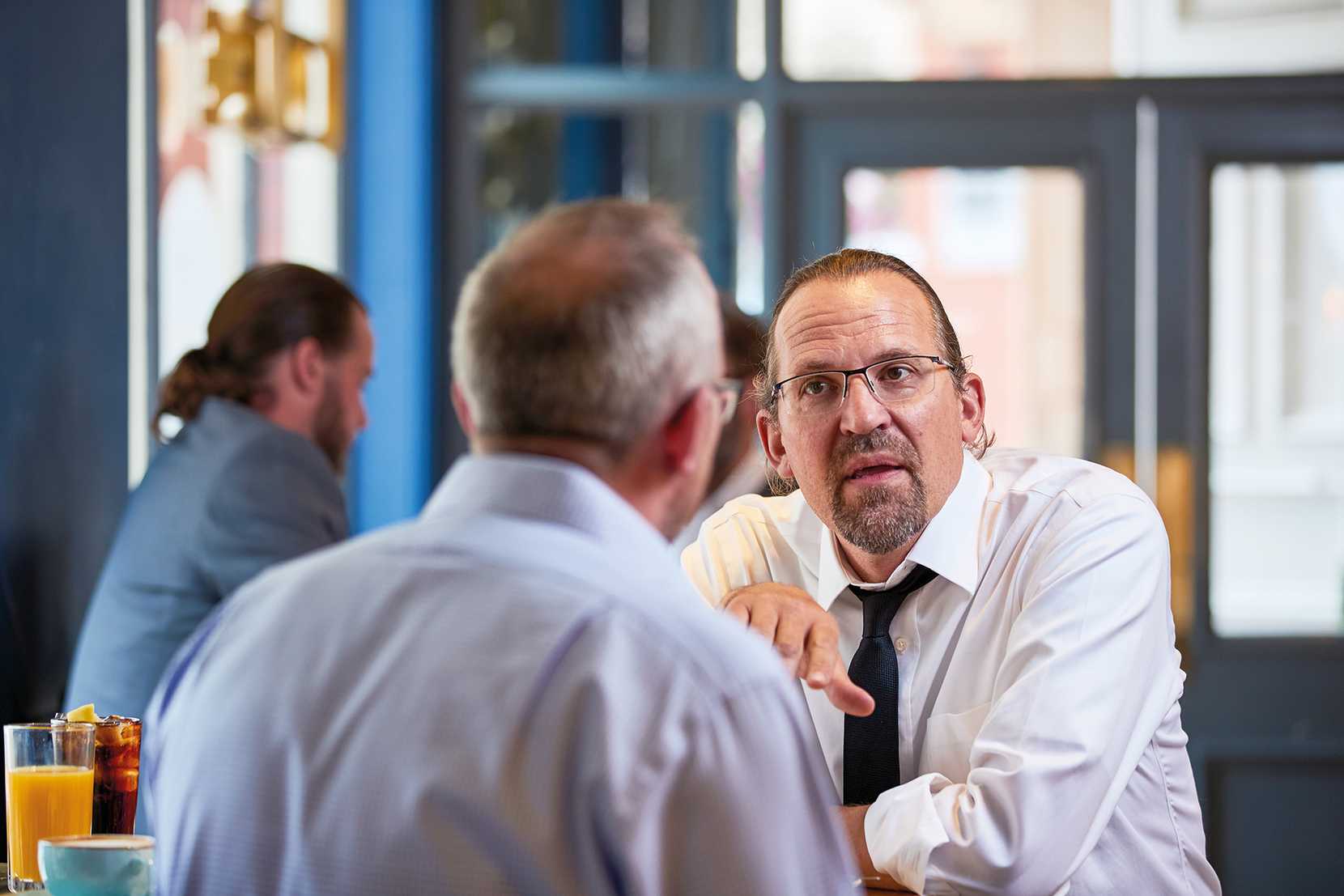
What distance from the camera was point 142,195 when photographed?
9.96 ft

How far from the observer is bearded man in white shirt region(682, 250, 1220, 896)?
1.62 meters

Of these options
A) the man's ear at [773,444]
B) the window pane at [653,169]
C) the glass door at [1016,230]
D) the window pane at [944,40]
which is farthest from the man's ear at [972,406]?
the window pane at [944,40]

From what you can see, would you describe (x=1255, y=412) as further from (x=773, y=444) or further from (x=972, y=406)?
(x=773, y=444)

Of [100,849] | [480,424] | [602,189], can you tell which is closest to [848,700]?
[480,424]

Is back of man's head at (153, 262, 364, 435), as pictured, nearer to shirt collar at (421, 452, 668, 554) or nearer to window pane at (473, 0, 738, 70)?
window pane at (473, 0, 738, 70)

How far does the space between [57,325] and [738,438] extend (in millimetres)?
1194

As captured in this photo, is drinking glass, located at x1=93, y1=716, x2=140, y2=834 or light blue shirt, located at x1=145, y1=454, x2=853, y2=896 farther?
drinking glass, located at x1=93, y1=716, x2=140, y2=834

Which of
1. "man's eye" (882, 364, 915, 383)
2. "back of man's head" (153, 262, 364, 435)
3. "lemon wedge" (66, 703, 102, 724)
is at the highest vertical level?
"back of man's head" (153, 262, 364, 435)

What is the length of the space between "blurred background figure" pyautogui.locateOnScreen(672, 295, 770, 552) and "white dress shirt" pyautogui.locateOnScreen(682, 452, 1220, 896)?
2.51ft

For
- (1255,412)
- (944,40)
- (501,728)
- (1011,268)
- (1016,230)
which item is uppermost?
(944,40)

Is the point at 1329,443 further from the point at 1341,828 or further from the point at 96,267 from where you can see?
the point at 96,267

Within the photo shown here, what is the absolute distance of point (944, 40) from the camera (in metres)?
4.11

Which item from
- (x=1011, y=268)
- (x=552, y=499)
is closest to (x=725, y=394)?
(x=552, y=499)

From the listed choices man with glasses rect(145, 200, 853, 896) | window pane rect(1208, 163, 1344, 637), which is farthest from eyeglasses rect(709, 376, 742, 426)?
window pane rect(1208, 163, 1344, 637)
